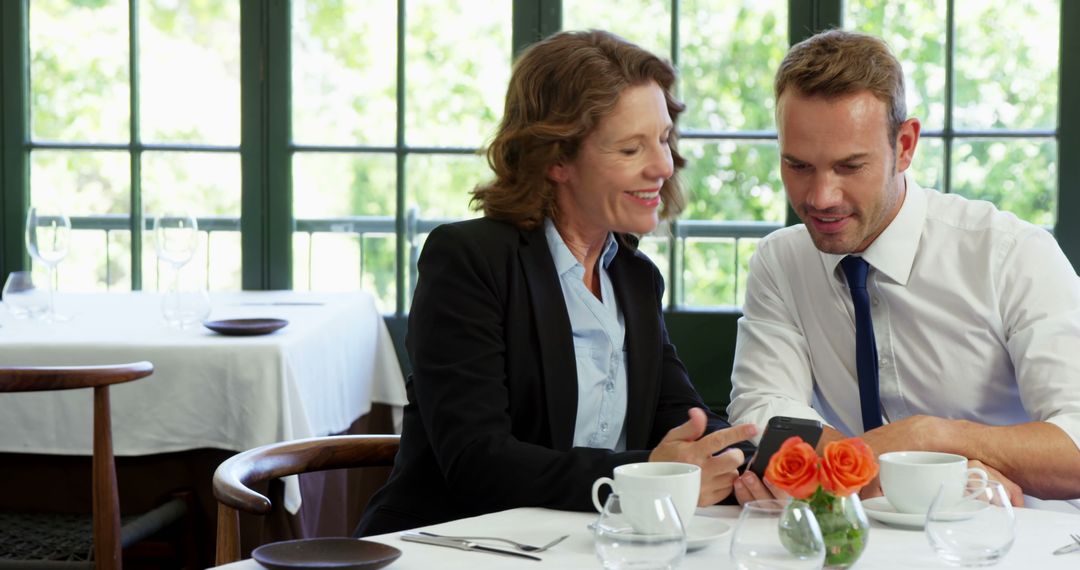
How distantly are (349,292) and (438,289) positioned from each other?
7.02 ft

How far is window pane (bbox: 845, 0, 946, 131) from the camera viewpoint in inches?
147

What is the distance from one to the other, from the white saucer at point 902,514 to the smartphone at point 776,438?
11cm

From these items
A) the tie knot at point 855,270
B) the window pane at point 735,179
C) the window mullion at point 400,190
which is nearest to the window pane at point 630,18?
the window pane at point 735,179

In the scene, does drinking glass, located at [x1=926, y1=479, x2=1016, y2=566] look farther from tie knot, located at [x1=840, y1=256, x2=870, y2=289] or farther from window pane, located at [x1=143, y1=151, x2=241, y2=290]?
window pane, located at [x1=143, y1=151, x2=241, y2=290]

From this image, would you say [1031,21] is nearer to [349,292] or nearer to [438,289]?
[349,292]

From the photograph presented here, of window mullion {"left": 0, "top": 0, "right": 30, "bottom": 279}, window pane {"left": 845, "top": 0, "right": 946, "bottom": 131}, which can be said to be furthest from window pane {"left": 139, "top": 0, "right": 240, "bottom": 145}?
window pane {"left": 845, "top": 0, "right": 946, "bottom": 131}

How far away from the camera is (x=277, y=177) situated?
13.3 ft

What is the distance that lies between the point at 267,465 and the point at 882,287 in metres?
1.09

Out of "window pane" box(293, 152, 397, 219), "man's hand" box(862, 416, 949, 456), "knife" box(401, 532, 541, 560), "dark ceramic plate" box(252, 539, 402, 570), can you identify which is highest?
"window pane" box(293, 152, 397, 219)

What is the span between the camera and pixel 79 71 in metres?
4.07

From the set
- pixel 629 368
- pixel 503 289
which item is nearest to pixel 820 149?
pixel 629 368

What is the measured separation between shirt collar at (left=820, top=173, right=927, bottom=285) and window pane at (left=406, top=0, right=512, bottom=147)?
6.71 feet

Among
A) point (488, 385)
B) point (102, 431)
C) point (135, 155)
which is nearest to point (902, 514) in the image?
point (488, 385)

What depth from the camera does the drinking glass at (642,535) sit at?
1118 mm
